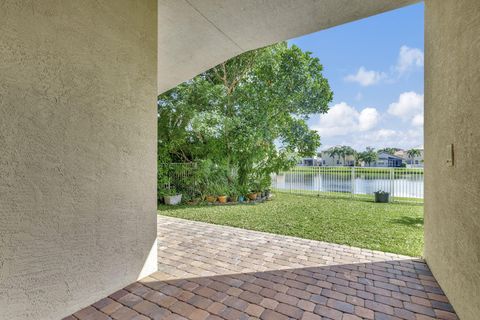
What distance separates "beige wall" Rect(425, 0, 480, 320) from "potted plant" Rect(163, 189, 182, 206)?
6698 mm

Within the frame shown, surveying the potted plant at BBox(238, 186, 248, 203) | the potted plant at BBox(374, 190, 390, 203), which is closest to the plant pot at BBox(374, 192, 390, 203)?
the potted plant at BBox(374, 190, 390, 203)

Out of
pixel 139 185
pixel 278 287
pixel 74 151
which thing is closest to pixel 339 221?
pixel 278 287

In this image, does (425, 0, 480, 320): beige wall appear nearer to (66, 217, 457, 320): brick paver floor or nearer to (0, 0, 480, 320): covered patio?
(0, 0, 480, 320): covered patio

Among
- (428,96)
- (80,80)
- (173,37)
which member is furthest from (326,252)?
(173,37)

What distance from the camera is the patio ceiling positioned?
3.01 metres

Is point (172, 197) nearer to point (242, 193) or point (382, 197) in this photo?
point (242, 193)

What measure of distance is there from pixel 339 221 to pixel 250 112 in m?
5.01

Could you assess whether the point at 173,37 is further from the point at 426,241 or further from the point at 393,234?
the point at 393,234

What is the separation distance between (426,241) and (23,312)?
4.31 metres

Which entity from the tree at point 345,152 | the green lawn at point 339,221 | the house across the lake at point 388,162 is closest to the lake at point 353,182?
the green lawn at point 339,221

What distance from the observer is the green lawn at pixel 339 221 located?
4.10 metres

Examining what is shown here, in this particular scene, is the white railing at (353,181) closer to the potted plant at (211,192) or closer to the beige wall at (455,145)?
the potted plant at (211,192)

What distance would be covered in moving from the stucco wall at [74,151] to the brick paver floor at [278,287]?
1.28 feet

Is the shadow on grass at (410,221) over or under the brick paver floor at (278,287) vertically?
over
